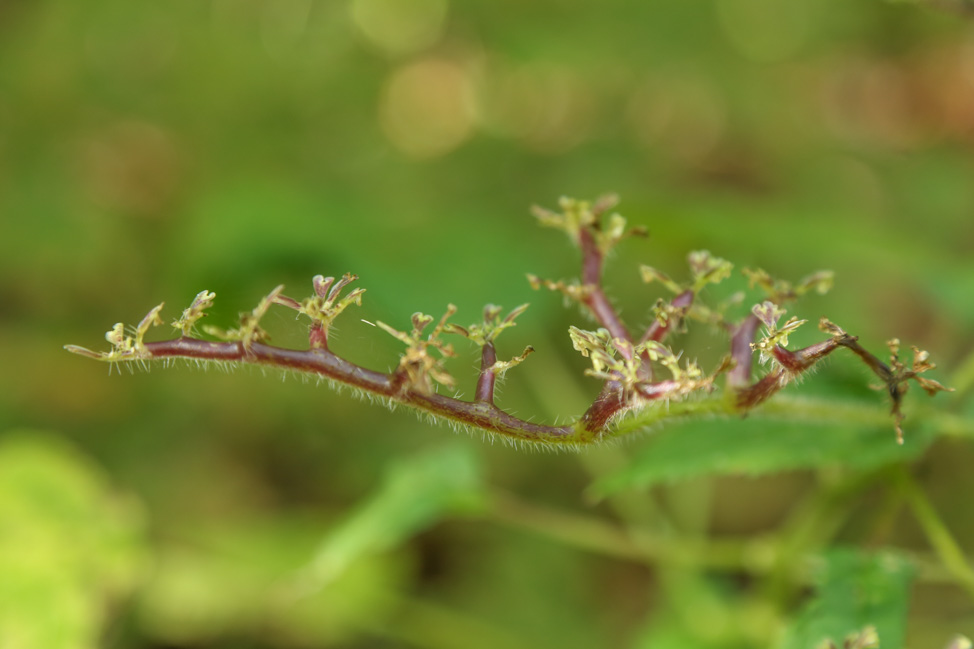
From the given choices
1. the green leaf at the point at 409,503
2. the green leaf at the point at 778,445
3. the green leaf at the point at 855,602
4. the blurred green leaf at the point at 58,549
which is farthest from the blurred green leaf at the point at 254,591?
the green leaf at the point at 855,602

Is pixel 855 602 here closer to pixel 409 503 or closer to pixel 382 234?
pixel 409 503

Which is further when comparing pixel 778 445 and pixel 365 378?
pixel 778 445

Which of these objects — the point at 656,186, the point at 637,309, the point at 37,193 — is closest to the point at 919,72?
the point at 656,186

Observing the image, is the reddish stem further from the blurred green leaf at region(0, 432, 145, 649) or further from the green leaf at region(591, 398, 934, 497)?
the blurred green leaf at region(0, 432, 145, 649)

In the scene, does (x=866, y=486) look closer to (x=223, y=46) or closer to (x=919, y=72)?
(x=223, y=46)

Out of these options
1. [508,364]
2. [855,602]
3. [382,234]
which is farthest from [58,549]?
[855,602]
